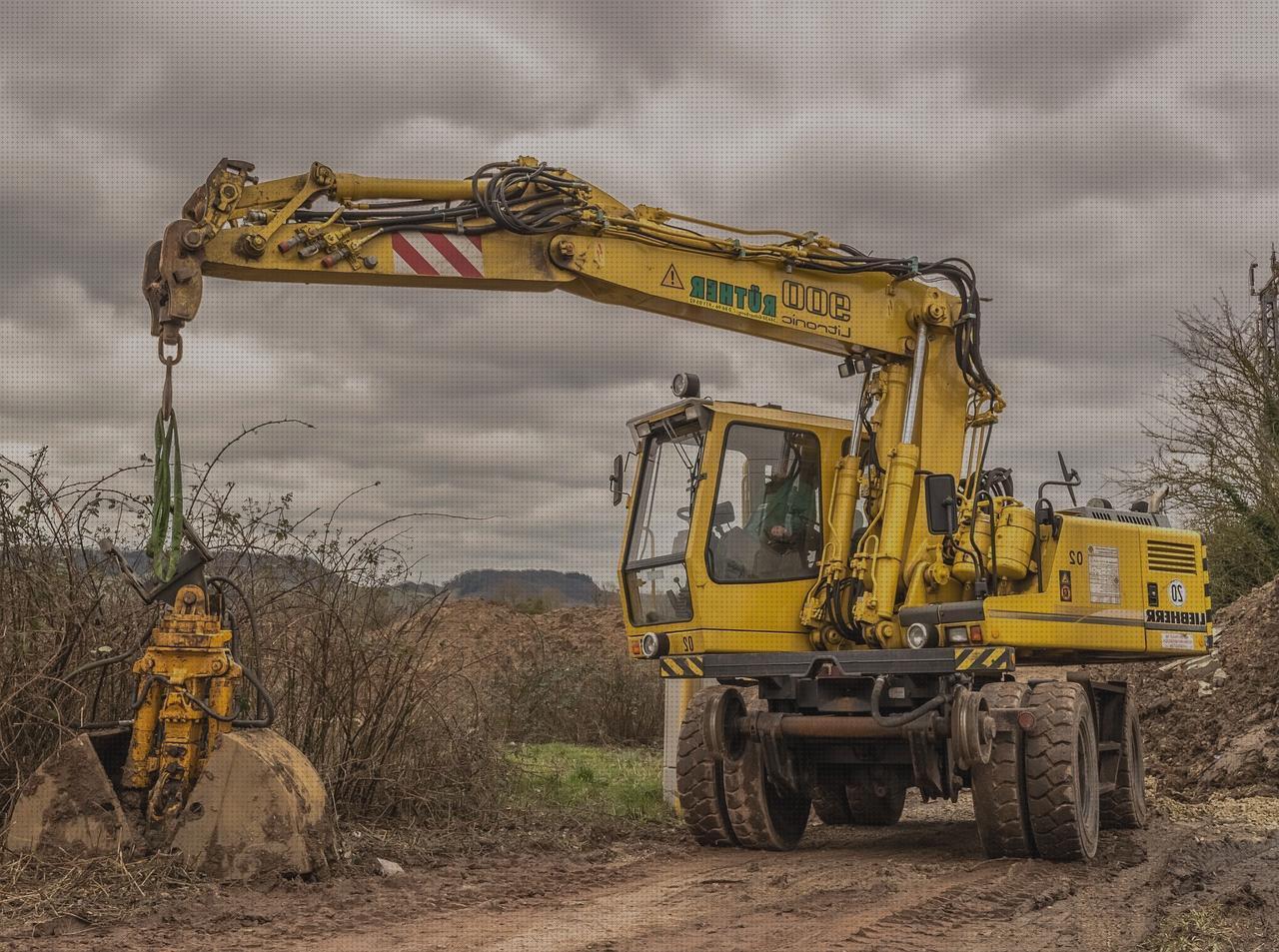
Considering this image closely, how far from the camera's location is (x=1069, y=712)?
7945 mm

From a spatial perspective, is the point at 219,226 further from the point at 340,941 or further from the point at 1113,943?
the point at 1113,943

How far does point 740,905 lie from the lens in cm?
685

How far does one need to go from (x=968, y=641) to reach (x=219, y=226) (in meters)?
4.90

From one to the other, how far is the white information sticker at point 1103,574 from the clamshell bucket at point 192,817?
5.31m

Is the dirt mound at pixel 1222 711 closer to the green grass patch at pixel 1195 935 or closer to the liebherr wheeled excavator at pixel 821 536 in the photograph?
the liebherr wheeled excavator at pixel 821 536

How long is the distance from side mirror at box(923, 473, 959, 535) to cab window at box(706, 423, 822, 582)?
105 cm

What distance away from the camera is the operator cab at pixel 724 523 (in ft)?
29.5

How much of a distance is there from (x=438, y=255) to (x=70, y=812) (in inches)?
141

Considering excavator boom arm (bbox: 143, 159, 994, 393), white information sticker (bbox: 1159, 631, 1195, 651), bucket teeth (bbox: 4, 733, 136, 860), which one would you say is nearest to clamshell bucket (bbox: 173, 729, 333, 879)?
bucket teeth (bbox: 4, 733, 136, 860)

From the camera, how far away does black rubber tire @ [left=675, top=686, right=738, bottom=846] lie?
29.0 ft

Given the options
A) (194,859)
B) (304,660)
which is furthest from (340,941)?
(304,660)

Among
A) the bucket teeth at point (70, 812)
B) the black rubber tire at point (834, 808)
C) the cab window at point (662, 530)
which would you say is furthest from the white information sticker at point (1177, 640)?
the bucket teeth at point (70, 812)

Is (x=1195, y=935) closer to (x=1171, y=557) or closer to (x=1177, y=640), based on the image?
(x=1177, y=640)

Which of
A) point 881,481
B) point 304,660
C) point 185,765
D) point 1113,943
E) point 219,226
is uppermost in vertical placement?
point 219,226
